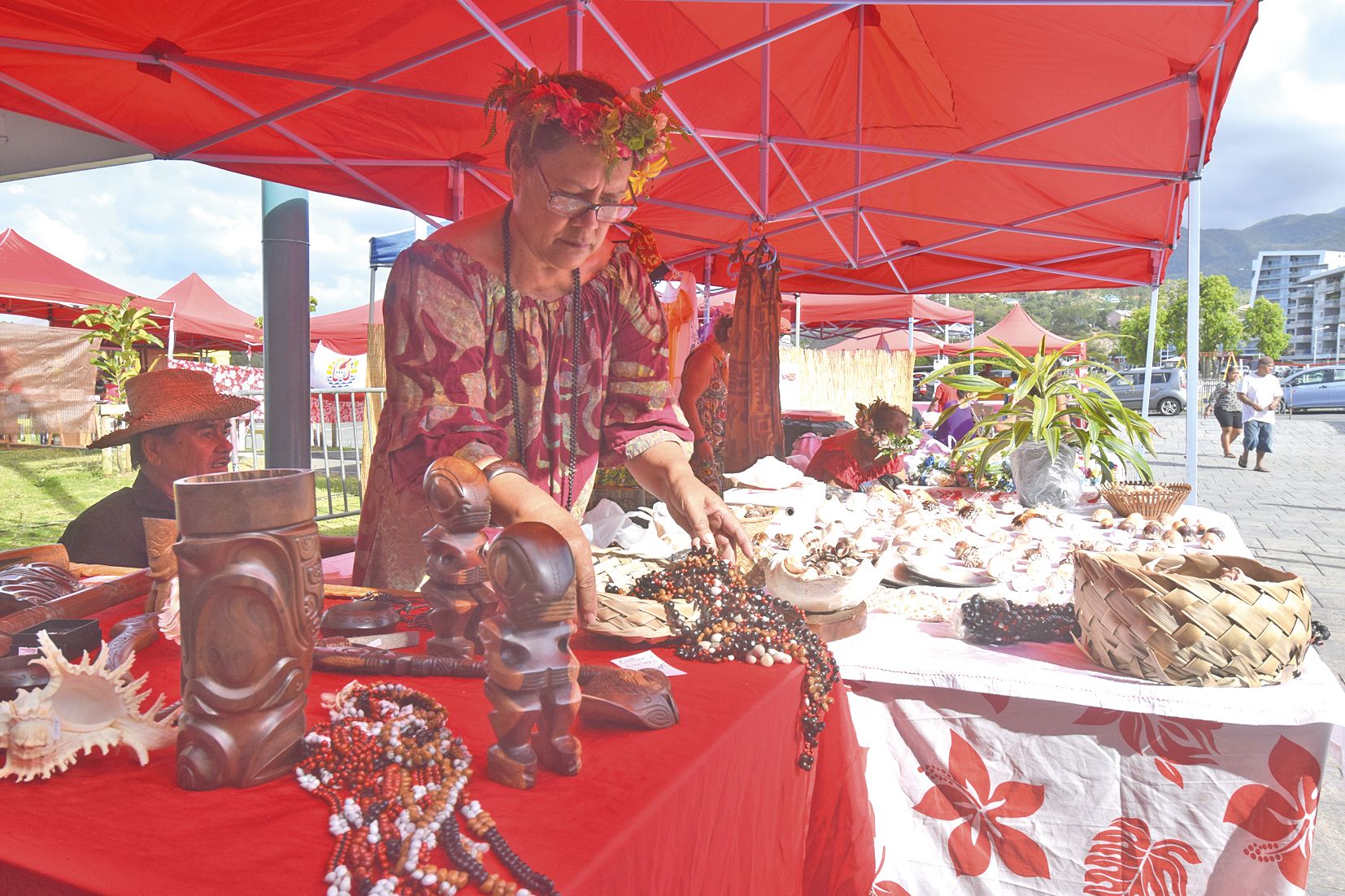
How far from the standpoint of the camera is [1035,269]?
7.10m

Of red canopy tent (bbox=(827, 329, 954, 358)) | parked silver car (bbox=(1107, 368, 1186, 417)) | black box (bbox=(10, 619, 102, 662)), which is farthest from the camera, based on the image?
parked silver car (bbox=(1107, 368, 1186, 417))

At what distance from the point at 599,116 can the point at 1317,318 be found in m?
123

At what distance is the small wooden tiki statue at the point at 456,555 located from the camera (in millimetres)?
1059

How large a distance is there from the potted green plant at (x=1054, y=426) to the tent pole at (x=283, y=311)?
3.51 m

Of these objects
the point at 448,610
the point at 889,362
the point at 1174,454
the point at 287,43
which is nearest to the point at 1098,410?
the point at 448,610

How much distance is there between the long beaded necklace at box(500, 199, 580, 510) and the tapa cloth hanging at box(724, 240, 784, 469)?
368 cm

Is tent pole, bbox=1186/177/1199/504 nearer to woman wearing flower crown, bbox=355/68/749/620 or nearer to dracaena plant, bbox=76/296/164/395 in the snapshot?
woman wearing flower crown, bbox=355/68/749/620

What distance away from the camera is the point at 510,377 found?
5.63 ft

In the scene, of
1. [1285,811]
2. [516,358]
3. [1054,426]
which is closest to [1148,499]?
[1054,426]

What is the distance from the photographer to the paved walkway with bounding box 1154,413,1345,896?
2.62 m

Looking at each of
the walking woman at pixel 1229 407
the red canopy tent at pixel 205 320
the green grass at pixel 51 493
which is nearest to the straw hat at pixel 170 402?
the green grass at pixel 51 493

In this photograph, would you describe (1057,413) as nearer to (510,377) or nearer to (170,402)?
(510,377)

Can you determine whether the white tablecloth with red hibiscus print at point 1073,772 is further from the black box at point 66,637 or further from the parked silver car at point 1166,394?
the parked silver car at point 1166,394

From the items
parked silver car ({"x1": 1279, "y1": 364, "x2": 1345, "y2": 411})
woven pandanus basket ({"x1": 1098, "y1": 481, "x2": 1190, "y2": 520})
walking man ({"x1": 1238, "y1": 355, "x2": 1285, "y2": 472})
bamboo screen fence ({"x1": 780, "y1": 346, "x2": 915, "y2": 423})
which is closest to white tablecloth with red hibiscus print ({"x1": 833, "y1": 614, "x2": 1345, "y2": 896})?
woven pandanus basket ({"x1": 1098, "y1": 481, "x2": 1190, "y2": 520})
